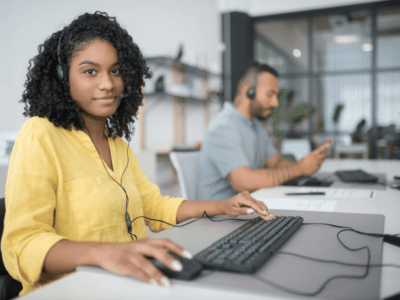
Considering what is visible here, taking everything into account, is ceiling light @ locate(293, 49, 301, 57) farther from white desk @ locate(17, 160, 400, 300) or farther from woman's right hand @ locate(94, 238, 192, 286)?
woman's right hand @ locate(94, 238, 192, 286)

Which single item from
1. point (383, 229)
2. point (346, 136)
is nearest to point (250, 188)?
point (383, 229)

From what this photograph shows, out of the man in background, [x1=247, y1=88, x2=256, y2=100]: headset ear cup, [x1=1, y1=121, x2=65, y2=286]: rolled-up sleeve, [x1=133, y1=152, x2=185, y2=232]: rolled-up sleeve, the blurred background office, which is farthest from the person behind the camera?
the blurred background office

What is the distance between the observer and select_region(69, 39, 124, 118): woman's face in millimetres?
963

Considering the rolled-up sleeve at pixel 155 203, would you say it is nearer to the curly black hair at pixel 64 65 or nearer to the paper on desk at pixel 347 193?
the curly black hair at pixel 64 65

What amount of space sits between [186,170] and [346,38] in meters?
4.88

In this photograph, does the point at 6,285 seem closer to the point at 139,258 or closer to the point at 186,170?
the point at 139,258

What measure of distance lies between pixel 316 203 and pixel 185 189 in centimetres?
64

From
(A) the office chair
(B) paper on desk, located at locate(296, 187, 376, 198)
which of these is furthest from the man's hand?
(A) the office chair

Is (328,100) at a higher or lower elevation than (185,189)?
higher

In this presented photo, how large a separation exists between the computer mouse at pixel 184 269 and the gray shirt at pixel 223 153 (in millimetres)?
1090

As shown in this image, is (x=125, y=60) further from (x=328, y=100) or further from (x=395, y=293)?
(x=328, y=100)

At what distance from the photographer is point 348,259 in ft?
2.15

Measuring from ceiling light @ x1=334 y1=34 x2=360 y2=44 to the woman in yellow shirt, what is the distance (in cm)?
521

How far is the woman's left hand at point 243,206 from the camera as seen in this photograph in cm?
94
